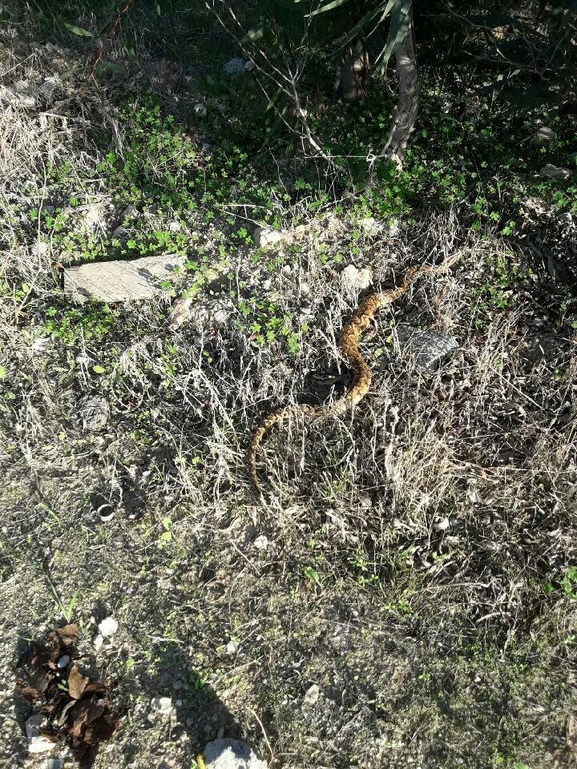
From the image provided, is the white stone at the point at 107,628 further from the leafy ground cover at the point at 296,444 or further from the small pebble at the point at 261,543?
the small pebble at the point at 261,543

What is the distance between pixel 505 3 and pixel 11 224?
3.85m

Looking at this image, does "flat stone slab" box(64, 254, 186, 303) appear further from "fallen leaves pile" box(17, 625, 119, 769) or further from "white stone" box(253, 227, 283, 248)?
"fallen leaves pile" box(17, 625, 119, 769)

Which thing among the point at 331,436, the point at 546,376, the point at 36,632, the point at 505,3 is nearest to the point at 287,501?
the point at 331,436

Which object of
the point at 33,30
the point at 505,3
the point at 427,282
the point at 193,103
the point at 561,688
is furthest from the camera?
the point at 33,30

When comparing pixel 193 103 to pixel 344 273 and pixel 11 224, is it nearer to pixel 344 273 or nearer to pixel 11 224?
pixel 11 224

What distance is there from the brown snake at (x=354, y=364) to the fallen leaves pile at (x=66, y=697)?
115cm

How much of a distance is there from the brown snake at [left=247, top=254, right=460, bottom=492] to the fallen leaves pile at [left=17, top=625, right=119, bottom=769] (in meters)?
1.15

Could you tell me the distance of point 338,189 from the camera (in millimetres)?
4594

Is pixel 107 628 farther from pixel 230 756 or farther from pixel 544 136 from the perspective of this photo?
pixel 544 136

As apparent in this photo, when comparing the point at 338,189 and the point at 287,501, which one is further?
the point at 338,189

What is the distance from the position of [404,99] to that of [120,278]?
234 cm

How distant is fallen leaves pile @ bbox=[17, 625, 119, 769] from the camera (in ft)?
8.34

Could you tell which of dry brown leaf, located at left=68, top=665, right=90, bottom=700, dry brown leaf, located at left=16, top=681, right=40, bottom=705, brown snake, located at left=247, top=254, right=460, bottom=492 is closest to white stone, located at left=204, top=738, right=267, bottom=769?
dry brown leaf, located at left=68, top=665, right=90, bottom=700

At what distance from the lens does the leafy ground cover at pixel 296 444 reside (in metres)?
2.60
